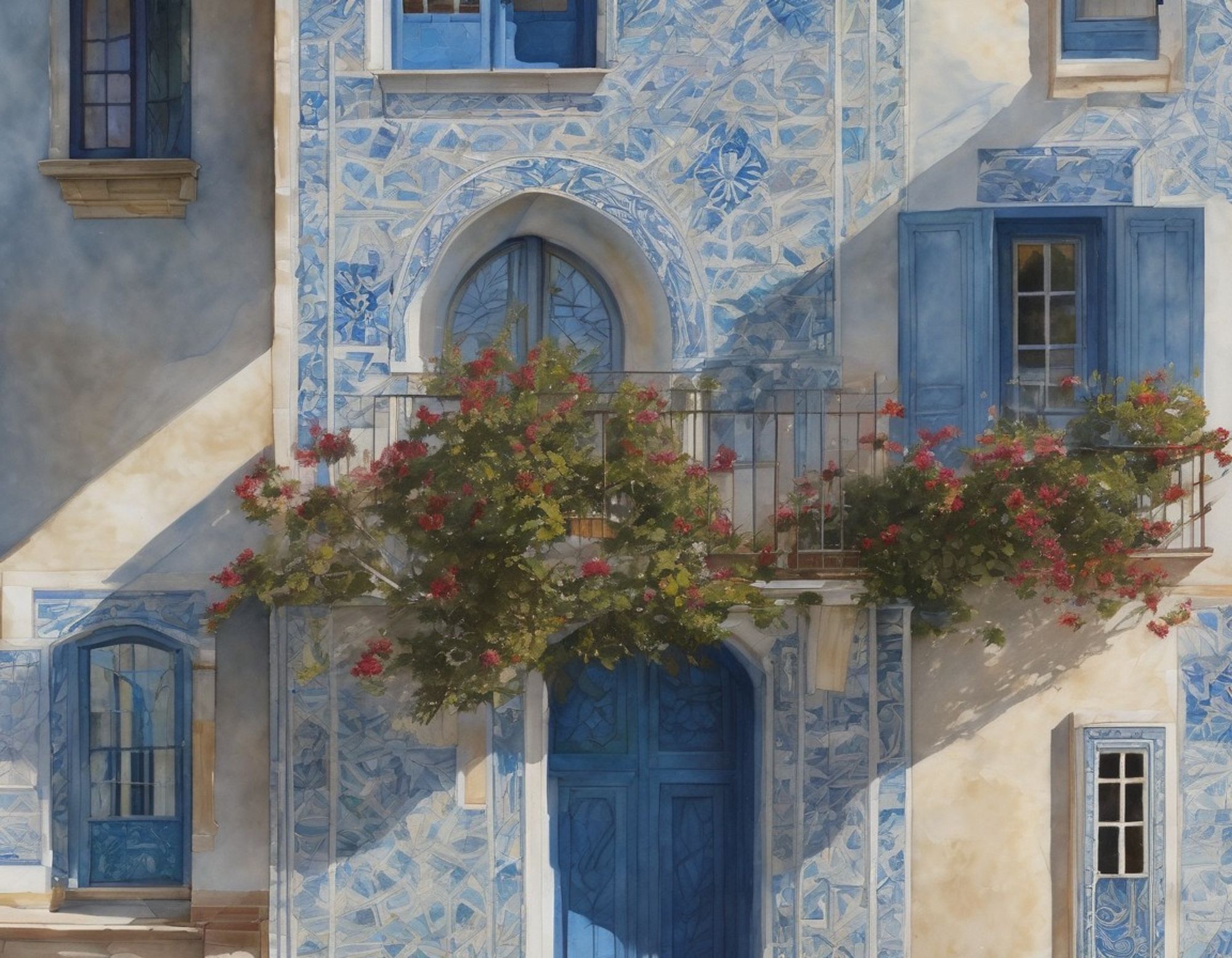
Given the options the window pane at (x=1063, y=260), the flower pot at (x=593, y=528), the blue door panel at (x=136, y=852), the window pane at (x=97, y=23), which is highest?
the window pane at (x=97, y=23)

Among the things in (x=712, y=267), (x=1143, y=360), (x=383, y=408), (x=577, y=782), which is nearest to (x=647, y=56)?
(x=712, y=267)

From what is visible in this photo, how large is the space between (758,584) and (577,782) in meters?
2.05

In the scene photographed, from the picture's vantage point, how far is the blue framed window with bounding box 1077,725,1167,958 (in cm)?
1120

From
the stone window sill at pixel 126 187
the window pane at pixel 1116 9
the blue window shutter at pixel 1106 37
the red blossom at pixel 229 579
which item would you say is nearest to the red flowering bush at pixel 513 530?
the red blossom at pixel 229 579

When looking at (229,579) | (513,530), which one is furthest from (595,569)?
(229,579)

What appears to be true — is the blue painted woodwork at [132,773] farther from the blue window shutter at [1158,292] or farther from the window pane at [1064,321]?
the blue window shutter at [1158,292]

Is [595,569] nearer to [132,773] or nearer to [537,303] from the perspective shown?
[537,303]

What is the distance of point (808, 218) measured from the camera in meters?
11.2

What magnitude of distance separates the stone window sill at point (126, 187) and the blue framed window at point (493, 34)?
1559 mm

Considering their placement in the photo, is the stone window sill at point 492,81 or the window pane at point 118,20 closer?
the stone window sill at point 492,81

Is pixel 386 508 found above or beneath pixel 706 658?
above

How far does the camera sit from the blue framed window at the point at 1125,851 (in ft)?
36.7

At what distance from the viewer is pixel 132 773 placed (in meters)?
11.9

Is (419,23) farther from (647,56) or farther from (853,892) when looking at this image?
(853,892)
